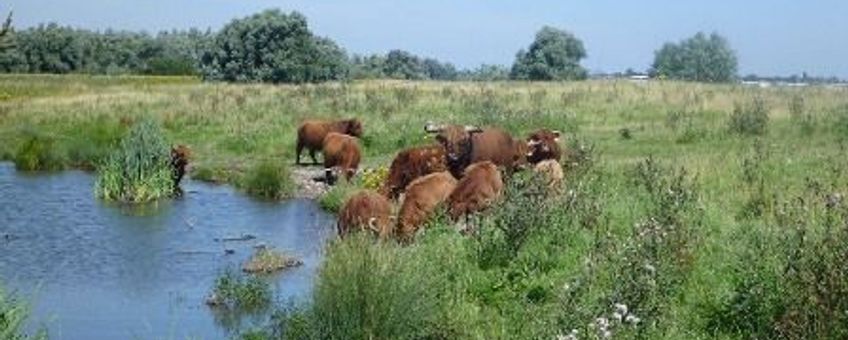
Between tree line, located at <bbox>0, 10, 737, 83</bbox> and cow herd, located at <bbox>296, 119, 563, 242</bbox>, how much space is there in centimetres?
2742

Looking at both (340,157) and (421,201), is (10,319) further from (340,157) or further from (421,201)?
(340,157)

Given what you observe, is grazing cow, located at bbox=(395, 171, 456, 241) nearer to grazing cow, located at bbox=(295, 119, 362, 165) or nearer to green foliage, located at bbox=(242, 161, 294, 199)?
green foliage, located at bbox=(242, 161, 294, 199)

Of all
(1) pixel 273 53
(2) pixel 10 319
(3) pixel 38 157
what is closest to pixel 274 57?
(1) pixel 273 53

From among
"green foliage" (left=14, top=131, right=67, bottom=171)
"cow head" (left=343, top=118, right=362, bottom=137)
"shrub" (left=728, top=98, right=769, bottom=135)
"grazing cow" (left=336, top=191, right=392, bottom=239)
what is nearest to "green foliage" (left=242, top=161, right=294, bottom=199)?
"cow head" (left=343, top=118, right=362, bottom=137)

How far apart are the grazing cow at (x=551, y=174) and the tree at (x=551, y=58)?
74.1 metres

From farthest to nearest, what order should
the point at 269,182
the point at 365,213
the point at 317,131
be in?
the point at 317,131, the point at 269,182, the point at 365,213

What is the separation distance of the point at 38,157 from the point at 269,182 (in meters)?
9.12

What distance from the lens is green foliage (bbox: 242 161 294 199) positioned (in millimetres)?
24750

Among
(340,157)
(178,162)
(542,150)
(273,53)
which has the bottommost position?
(178,162)

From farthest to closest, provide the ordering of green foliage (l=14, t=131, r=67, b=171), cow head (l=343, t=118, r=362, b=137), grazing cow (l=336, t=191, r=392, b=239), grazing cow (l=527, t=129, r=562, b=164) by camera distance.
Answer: green foliage (l=14, t=131, r=67, b=171) < cow head (l=343, t=118, r=362, b=137) < grazing cow (l=527, t=129, r=562, b=164) < grazing cow (l=336, t=191, r=392, b=239)

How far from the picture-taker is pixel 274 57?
68812 millimetres

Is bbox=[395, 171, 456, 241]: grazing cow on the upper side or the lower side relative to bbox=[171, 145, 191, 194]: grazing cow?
upper

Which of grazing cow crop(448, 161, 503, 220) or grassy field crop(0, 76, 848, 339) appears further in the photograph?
grazing cow crop(448, 161, 503, 220)

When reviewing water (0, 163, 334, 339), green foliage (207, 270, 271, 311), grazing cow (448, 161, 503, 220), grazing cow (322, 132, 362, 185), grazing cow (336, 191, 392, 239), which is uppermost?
grazing cow (448, 161, 503, 220)
